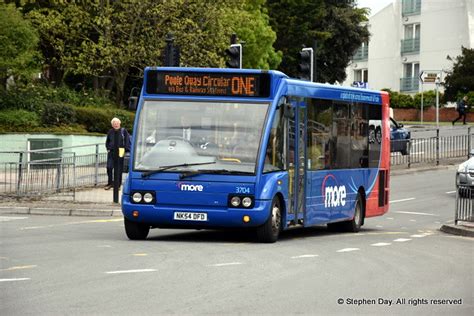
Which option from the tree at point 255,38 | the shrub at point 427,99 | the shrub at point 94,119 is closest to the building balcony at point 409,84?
the shrub at point 427,99

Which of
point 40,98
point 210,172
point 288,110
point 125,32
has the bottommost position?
point 210,172

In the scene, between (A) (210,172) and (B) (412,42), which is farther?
(B) (412,42)

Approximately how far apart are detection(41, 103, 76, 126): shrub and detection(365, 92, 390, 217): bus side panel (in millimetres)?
19251

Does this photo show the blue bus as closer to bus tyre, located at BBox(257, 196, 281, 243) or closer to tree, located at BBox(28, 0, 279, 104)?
bus tyre, located at BBox(257, 196, 281, 243)

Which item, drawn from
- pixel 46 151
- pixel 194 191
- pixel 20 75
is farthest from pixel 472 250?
pixel 20 75

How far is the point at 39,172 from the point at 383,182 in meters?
9.05

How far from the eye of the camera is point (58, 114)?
40656 mm

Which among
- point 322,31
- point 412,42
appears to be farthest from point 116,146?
point 412,42

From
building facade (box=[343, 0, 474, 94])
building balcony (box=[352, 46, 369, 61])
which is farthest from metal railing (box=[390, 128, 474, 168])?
building balcony (box=[352, 46, 369, 61])

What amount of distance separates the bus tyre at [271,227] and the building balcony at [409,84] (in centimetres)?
7532

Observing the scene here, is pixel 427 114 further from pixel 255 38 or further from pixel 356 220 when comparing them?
pixel 356 220

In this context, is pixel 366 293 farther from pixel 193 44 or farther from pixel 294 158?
pixel 193 44

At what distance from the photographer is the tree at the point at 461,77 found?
77.0 metres

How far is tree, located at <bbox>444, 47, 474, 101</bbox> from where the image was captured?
253 feet
